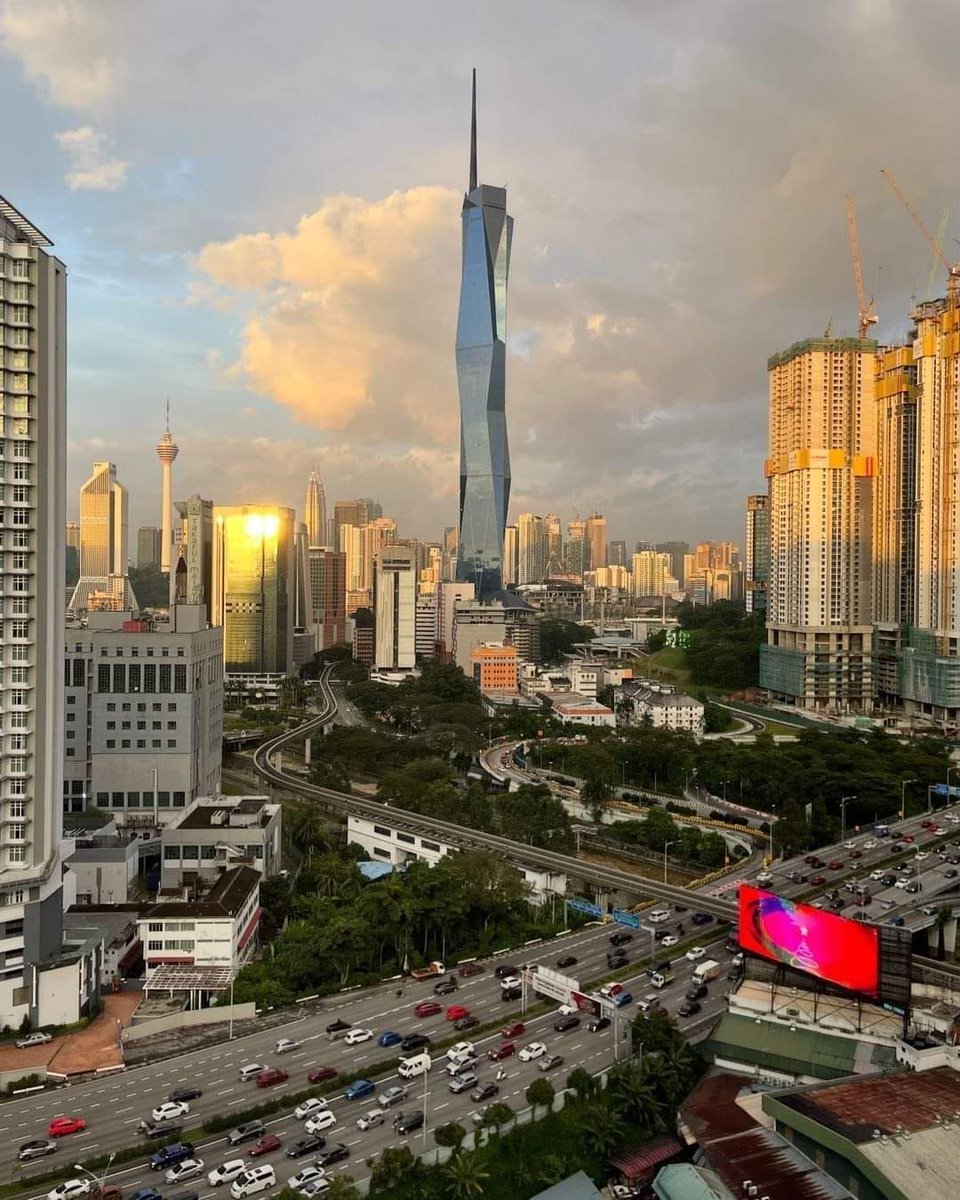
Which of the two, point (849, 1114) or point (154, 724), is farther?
point (154, 724)

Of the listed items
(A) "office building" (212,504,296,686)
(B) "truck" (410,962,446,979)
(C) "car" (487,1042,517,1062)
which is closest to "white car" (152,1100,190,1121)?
(C) "car" (487,1042,517,1062)

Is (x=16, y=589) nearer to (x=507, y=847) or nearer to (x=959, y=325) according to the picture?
(x=507, y=847)

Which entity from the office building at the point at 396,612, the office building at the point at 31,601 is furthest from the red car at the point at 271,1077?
the office building at the point at 396,612

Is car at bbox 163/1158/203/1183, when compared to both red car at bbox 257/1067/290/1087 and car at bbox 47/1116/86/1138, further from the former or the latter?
red car at bbox 257/1067/290/1087

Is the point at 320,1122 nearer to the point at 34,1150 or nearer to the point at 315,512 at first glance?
the point at 34,1150

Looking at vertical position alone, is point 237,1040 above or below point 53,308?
below

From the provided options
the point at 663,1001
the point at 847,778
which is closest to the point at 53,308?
the point at 663,1001

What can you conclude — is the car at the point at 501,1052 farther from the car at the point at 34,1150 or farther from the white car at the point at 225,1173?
the car at the point at 34,1150
